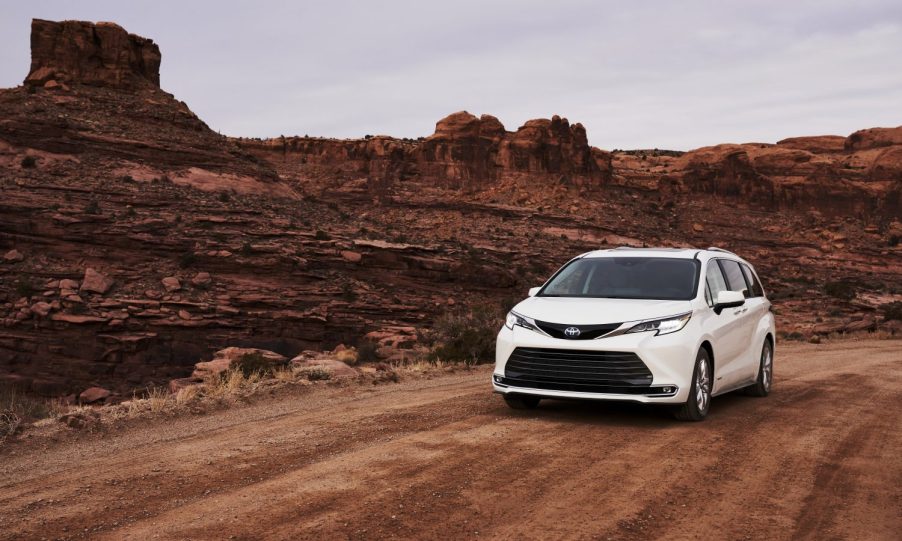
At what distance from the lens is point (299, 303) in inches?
1282

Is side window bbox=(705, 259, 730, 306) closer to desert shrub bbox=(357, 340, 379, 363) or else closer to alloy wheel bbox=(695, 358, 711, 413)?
alloy wheel bbox=(695, 358, 711, 413)

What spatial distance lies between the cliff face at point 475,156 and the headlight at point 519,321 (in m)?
69.6

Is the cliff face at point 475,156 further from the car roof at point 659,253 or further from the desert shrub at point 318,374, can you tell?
the car roof at point 659,253

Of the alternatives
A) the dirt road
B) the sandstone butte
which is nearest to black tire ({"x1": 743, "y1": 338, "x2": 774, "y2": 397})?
the dirt road

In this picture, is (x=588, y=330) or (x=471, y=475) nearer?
(x=471, y=475)

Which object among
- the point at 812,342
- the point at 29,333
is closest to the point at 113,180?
the point at 29,333

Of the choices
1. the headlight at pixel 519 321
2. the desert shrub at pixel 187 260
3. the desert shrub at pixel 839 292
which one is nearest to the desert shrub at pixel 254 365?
the headlight at pixel 519 321

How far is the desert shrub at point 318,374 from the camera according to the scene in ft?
39.6

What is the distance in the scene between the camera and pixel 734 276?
33.1ft

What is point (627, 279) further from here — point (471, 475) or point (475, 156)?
point (475, 156)

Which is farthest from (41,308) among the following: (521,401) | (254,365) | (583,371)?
(583,371)

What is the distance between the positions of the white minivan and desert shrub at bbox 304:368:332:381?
4380 millimetres

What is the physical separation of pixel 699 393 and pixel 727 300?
1073mm

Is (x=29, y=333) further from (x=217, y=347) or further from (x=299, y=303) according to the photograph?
(x=299, y=303)
